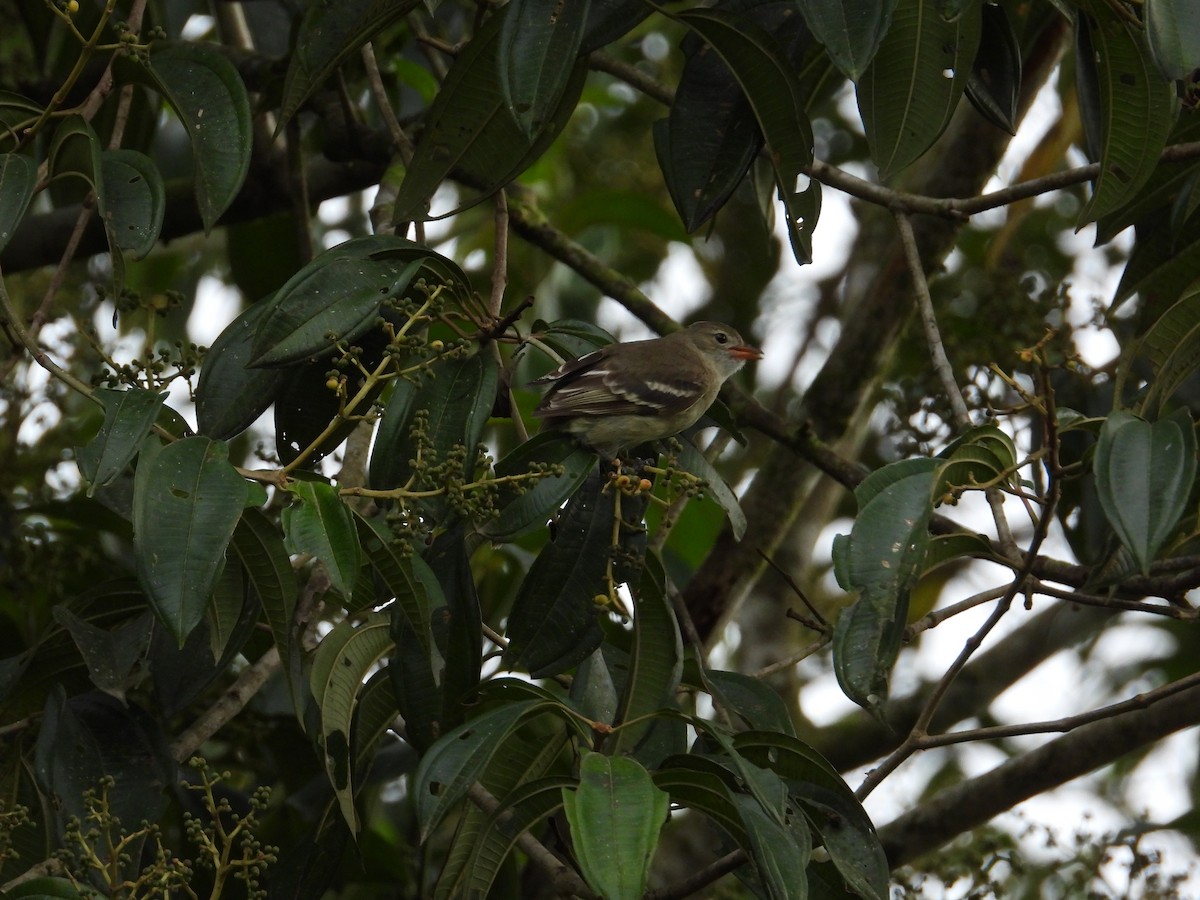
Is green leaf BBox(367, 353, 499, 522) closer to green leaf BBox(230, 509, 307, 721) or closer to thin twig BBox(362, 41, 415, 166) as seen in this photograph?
green leaf BBox(230, 509, 307, 721)

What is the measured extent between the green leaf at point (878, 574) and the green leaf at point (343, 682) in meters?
1.10

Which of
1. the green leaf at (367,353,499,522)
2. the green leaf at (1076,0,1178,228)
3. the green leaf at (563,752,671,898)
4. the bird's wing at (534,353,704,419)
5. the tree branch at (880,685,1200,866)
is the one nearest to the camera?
the green leaf at (563,752,671,898)

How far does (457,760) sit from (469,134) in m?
1.64

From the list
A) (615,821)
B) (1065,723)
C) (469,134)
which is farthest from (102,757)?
(1065,723)

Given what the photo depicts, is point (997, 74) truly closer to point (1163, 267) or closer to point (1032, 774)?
point (1163, 267)

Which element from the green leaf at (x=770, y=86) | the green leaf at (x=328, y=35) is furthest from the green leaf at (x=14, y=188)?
the green leaf at (x=770, y=86)

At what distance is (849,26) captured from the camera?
2.70 m

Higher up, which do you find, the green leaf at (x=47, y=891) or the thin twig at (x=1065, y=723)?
the thin twig at (x=1065, y=723)

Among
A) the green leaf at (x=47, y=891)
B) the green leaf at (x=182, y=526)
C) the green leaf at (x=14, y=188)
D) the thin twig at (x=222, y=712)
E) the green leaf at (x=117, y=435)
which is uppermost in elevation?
the green leaf at (x=14, y=188)

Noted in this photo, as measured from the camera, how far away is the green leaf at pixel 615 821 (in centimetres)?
218

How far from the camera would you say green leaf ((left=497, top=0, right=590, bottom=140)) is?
9.20ft

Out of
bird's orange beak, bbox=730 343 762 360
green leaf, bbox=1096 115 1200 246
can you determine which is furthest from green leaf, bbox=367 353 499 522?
bird's orange beak, bbox=730 343 762 360

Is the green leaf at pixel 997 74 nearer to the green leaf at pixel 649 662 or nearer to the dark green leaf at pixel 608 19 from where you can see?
the dark green leaf at pixel 608 19

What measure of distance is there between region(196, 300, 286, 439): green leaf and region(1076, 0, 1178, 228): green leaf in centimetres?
190
